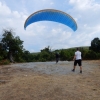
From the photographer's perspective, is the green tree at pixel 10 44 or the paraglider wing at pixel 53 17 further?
the green tree at pixel 10 44

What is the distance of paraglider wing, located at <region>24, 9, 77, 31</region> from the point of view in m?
14.9

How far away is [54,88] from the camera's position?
727 centimetres

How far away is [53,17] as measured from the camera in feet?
51.2

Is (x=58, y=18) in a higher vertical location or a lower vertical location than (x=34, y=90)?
higher

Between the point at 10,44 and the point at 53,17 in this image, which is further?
the point at 10,44

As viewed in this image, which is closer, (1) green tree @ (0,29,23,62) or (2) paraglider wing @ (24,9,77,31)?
(2) paraglider wing @ (24,9,77,31)

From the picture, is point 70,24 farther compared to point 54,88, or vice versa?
point 70,24

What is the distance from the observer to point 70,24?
52.7ft

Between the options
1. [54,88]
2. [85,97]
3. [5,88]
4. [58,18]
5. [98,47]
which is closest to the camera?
[85,97]

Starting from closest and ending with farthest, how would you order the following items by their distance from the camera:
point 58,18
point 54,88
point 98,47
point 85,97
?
point 85,97
point 54,88
point 58,18
point 98,47

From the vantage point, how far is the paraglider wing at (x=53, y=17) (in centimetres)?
1490

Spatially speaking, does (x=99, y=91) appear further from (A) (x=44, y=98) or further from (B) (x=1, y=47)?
(B) (x=1, y=47)

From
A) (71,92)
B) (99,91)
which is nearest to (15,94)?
(71,92)

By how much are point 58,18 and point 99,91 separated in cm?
955
